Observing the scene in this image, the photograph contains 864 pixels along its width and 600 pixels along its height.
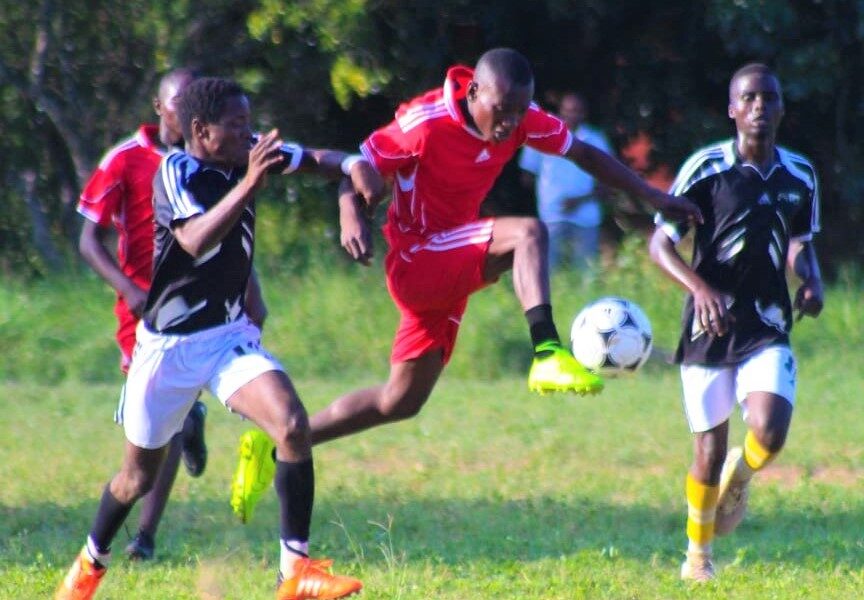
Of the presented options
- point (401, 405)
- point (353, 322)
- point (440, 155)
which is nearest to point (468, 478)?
point (401, 405)

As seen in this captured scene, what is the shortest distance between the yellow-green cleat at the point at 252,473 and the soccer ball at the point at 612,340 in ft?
4.50

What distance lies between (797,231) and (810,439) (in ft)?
11.4

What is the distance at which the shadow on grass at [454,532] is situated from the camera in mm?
7223

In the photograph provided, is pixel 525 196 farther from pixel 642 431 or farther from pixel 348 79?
pixel 642 431

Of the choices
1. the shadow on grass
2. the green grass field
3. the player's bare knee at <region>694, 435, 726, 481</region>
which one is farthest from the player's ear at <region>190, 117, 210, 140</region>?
the player's bare knee at <region>694, 435, 726, 481</region>

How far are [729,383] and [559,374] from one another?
1.07 m

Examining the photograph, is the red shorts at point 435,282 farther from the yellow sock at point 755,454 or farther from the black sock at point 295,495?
the black sock at point 295,495

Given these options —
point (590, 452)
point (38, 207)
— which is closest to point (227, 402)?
point (590, 452)

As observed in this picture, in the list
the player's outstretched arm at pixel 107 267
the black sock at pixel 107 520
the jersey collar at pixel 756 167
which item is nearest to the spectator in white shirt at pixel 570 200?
the jersey collar at pixel 756 167

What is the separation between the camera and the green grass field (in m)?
6.68

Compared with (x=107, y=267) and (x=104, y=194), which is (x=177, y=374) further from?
(x=104, y=194)

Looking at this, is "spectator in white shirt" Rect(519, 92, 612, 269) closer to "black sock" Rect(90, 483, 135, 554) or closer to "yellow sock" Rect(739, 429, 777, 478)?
"yellow sock" Rect(739, 429, 777, 478)

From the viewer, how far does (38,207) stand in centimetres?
1792

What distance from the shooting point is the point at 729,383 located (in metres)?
6.65
